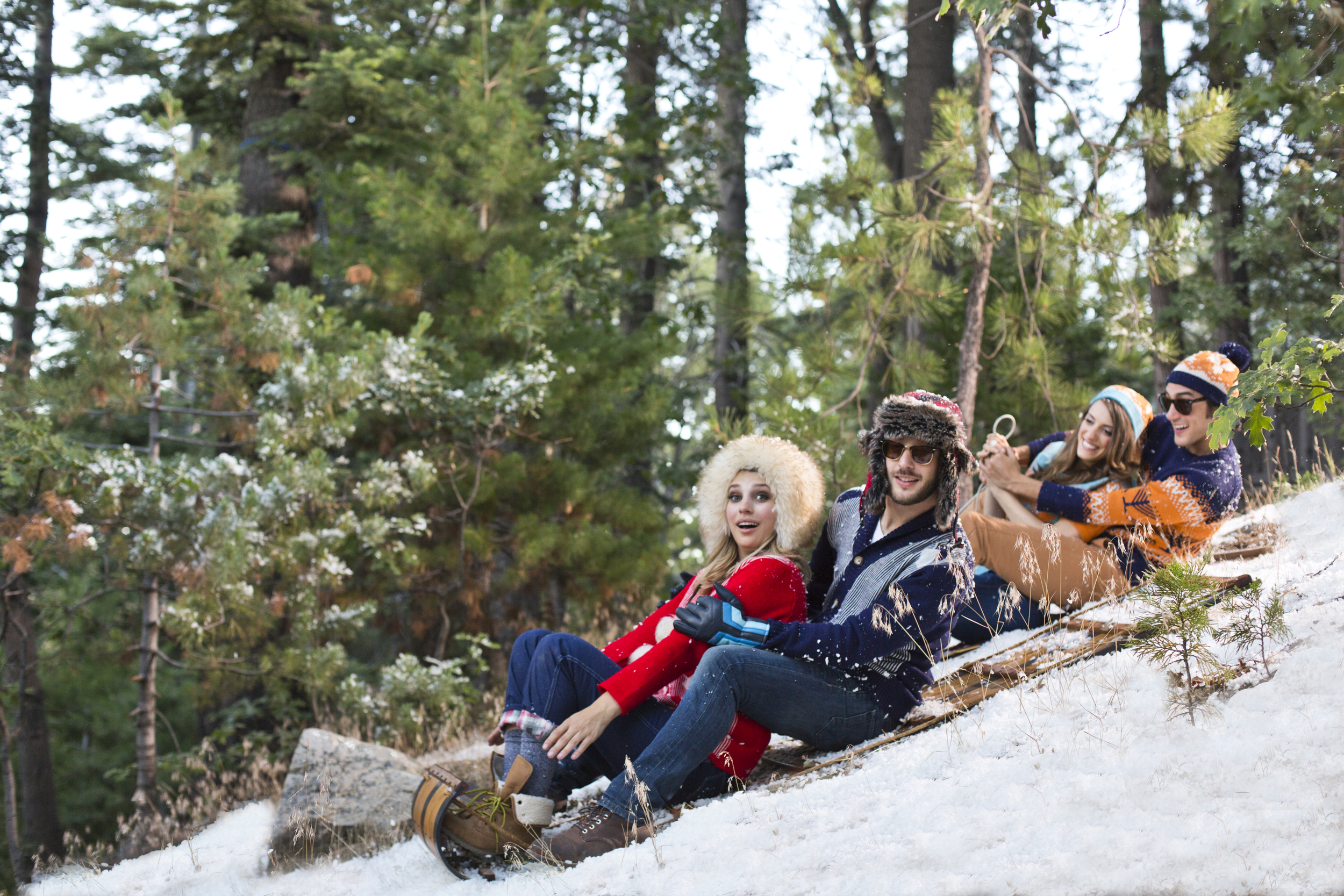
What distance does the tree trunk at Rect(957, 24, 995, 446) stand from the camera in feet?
20.3

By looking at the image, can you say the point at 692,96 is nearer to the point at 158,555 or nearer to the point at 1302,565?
the point at 158,555

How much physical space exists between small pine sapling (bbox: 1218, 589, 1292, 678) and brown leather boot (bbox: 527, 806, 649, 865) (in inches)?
79.0

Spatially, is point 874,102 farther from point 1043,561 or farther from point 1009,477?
A: point 1043,561

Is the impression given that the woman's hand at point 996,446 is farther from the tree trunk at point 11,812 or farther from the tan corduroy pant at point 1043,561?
the tree trunk at point 11,812

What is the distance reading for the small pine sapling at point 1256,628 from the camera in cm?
296

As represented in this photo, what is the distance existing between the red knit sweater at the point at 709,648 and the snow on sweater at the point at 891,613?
0.15 meters

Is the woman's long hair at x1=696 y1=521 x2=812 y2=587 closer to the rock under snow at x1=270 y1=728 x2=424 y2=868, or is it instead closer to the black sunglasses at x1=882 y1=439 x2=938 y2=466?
the black sunglasses at x1=882 y1=439 x2=938 y2=466

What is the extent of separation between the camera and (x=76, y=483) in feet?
18.4

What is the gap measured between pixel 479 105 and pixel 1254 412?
7.12 meters

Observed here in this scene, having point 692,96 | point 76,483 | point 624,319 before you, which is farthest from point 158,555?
point 692,96

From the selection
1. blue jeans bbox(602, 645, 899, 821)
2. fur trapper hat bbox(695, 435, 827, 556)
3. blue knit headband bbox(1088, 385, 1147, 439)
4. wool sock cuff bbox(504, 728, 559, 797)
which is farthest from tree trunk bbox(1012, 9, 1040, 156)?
wool sock cuff bbox(504, 728, 559, 797)

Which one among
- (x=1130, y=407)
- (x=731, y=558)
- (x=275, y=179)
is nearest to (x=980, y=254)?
(x=1130, y=407)

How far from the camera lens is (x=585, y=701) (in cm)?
337

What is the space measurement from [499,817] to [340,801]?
5.21 ft
